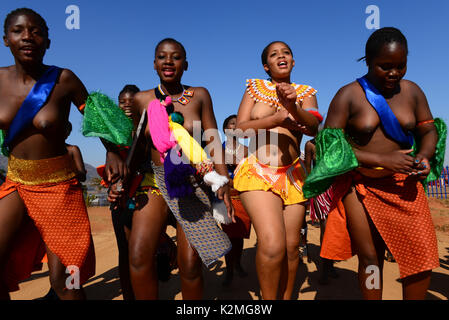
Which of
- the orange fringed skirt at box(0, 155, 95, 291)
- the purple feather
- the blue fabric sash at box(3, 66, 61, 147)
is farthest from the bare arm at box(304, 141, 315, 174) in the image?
the blue fabric sash at box(3, 66, 61, 147)

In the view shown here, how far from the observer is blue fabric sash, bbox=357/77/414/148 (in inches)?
89.7

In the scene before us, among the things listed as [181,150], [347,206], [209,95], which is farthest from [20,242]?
[347,206]

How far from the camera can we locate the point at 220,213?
8.27ft

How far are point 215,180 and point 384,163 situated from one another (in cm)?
120

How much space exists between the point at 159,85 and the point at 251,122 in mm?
851

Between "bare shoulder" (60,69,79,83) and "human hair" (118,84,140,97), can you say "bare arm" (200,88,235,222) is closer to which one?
"bare shoulder" (60,69,79,83)

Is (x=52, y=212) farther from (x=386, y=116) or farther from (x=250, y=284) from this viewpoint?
(x=250, y=284)

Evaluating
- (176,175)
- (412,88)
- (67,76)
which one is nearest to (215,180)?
(176,175)

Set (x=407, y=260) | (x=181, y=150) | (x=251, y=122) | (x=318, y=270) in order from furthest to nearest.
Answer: (x=318, y=270) → (x=251, y=122) → (x=181, y=150) → (x=407, y=260)

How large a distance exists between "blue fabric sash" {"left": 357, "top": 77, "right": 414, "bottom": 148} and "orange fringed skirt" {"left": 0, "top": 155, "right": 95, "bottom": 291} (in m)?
2.36

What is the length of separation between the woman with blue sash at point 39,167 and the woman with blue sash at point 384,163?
166 cm

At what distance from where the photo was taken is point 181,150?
Result: 240 centimetres
